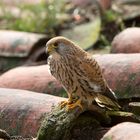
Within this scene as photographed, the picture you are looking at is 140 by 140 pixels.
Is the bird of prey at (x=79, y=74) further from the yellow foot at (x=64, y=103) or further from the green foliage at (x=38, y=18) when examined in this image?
the green foliage at (x=38, y=18)

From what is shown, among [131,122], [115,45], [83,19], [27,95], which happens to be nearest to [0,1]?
[83,19]

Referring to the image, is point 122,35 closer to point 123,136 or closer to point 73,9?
point 123,136

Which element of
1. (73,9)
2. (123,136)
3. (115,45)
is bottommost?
(73,9)

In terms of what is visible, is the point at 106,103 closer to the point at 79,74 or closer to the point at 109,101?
the point at 109,101

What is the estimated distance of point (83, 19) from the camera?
31.3 feet

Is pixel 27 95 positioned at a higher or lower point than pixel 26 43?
higher

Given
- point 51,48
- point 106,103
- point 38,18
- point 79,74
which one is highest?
point 51,48

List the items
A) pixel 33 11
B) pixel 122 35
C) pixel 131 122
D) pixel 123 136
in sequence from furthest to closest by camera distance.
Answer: pixel 33 11, pixel 122 35, pixel 131 122, pixel 123 136

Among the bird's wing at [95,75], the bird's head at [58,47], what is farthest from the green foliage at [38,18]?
the bird's wing at [95,75]

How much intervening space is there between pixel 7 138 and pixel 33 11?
592cm

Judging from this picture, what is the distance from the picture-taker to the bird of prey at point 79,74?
3955 millimetres

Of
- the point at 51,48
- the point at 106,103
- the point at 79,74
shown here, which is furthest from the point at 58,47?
the point at 106,103

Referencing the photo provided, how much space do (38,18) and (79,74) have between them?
5.60 m

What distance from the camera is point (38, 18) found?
9516 mm
